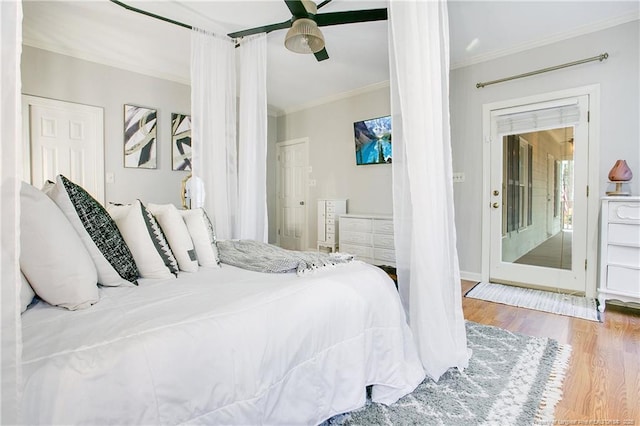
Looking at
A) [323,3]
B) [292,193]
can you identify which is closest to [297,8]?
[323,3]

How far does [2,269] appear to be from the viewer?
576 millimetres

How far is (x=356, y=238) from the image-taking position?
14.3ft

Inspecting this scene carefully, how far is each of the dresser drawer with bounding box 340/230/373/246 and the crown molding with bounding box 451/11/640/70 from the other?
226 centimetres

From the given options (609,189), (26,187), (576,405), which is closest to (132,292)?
(26,187)

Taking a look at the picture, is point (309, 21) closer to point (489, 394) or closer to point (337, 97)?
point (489, 394)

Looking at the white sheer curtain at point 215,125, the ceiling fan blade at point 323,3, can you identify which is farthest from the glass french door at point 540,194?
the white sheer curtain at point 215,125

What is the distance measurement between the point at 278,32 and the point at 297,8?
1.10 metres

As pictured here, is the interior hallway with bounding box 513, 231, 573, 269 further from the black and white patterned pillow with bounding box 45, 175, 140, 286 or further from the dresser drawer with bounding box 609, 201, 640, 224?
the black and white patterned pillow with bounding box 45, 175, 140, 286

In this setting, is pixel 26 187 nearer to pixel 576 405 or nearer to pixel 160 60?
pixel 576 405

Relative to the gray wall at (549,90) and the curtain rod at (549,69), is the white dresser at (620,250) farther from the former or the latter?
the curtain rod at (549,69)

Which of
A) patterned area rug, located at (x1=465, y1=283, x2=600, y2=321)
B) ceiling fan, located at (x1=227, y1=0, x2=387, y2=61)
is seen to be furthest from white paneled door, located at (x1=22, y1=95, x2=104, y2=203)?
patterned area rug, located at (x1=465, y1=283, x2=600, y2=321)

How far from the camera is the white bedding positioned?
77cm

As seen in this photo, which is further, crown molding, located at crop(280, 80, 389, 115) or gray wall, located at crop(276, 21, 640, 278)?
crown molding, located at crop(280, 80, 389, 115)

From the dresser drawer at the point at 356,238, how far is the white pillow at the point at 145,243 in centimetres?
297
